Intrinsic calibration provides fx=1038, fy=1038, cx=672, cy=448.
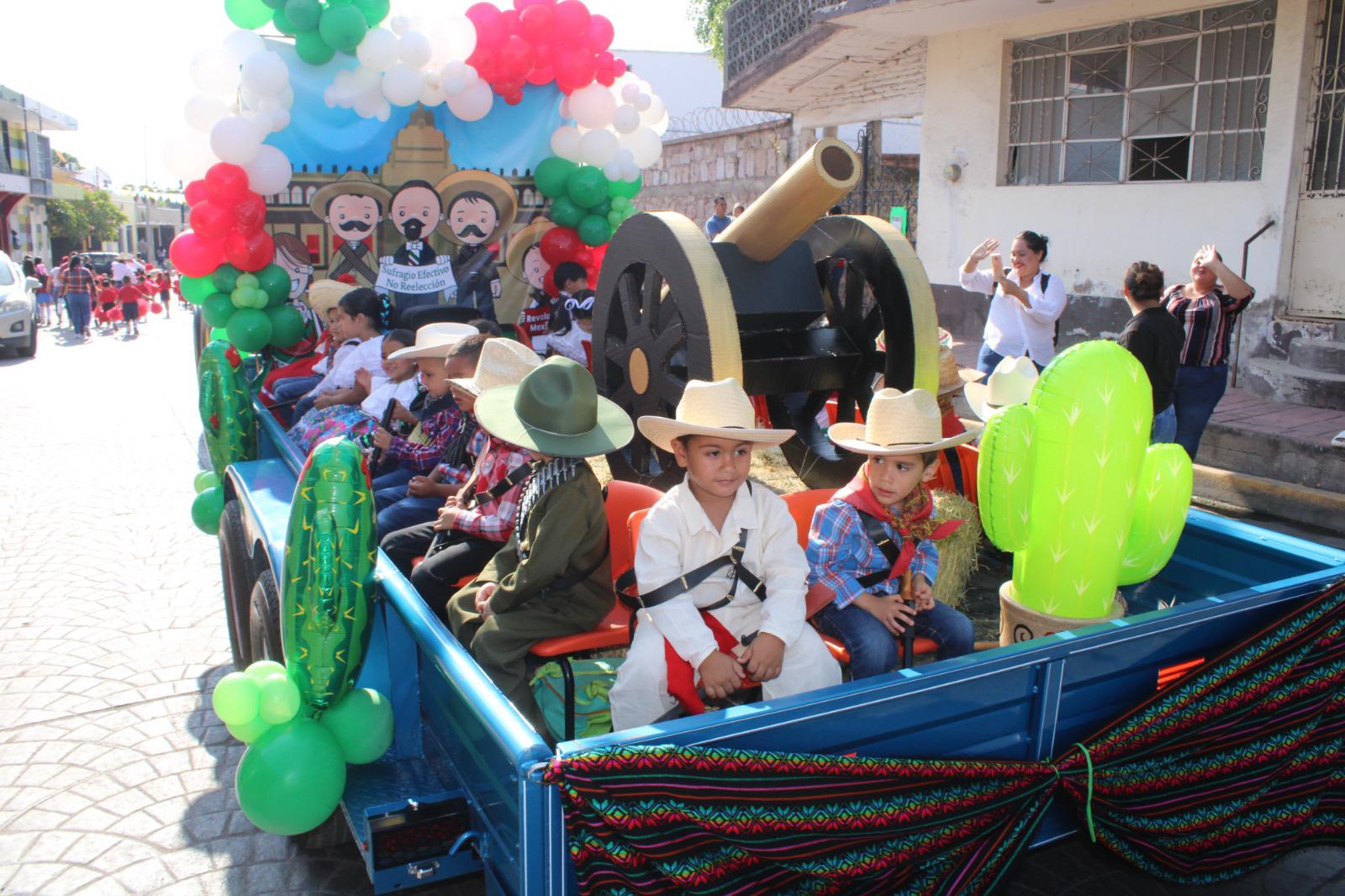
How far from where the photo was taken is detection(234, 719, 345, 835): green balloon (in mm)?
2398

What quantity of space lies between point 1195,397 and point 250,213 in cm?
565

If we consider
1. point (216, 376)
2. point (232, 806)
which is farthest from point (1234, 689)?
point (216, 376)

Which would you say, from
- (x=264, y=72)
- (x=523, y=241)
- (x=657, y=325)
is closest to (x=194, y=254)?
(x=264, y=72)

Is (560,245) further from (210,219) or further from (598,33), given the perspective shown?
(210,219)

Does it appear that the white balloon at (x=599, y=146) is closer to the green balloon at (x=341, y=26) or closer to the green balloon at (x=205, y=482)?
the green balloon at (x=341, y=26)

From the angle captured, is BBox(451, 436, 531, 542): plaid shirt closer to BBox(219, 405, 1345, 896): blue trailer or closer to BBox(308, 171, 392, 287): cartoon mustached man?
BBox(219, 405, 1345, 896): blue trailer

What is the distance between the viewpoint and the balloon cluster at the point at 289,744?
240 centimetres

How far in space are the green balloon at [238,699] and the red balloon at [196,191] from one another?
4625 mm

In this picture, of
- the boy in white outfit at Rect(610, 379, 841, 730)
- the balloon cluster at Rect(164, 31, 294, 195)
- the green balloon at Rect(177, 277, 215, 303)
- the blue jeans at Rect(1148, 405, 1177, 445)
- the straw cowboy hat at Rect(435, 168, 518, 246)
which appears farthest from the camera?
the straw cowboy hat at Rect(435, 168, 518, 246)

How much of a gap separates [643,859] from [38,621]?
4185 millimetres

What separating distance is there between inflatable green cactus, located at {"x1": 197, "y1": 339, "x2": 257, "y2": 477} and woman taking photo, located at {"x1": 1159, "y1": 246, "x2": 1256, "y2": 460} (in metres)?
4.90

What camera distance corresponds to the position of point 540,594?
285cm

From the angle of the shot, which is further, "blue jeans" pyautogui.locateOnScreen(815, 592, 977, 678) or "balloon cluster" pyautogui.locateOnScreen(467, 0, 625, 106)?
"balloon cluster" pyautogui.locateOnScreen(467, 0, 625, 106)

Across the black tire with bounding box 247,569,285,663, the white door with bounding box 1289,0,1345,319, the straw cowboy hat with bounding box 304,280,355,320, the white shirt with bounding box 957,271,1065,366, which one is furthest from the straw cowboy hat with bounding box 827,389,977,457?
the white door with bounding box 1289,0,1345,319
